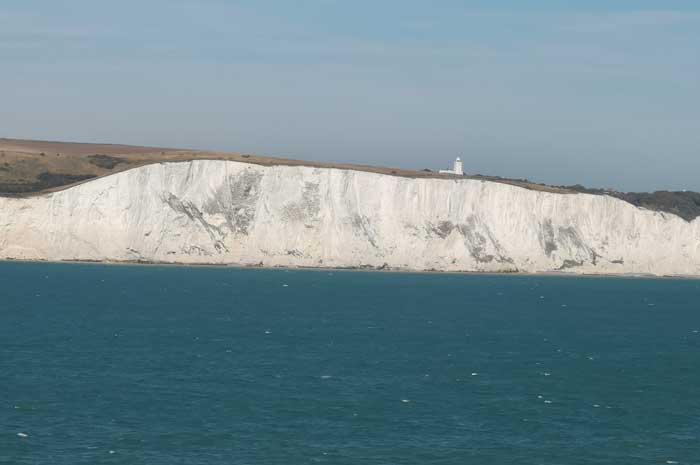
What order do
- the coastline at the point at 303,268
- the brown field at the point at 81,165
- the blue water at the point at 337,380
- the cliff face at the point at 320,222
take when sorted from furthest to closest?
the brown field at the point at 81,165, the coastline at the point at 303,268, the cliff face at the point at 320,222, the blue water at the point at 337,380

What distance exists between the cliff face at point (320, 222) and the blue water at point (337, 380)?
2401 centimetres

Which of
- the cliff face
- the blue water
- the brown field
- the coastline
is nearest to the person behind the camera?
the blue water

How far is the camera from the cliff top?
114 meters

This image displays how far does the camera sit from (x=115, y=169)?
116312 millimetres

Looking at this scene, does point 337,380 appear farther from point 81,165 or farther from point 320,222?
point 81,165

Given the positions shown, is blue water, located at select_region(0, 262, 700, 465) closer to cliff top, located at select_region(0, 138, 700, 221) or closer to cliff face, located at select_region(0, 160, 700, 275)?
cliff face, located at select_region(0, 160, 700, 275)

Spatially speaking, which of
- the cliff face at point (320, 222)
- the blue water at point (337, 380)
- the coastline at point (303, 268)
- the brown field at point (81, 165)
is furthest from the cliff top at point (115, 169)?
the blue water at point (337, 380)

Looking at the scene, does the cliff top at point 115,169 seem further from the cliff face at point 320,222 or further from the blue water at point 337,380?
the blue water at point 337,380

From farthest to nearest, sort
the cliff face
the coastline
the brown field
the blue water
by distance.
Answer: the brown field, the coastline, the cliff face, the blue water

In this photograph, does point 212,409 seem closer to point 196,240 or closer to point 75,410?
point 75,410

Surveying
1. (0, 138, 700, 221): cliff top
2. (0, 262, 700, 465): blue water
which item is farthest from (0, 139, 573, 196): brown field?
(0, 262, 700, 465): blue water

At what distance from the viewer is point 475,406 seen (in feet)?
127

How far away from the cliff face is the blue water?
24013 mm

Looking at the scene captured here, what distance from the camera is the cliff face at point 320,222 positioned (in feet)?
344
